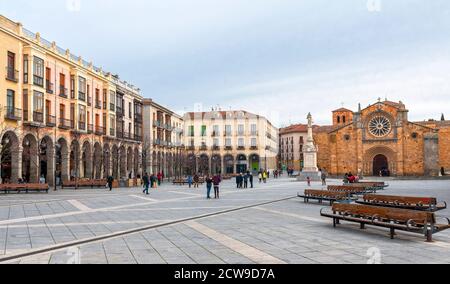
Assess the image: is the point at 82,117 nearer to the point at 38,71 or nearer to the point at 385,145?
the point at 38,71

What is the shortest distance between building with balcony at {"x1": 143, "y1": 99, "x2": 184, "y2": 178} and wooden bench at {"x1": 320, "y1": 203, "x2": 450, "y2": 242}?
4481 cm

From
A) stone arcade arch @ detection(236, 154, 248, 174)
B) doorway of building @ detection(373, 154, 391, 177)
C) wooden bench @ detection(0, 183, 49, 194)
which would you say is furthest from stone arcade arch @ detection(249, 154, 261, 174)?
wooden bench @ detection(0, 183, 49, 194)

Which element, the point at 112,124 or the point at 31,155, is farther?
the point at 112,124

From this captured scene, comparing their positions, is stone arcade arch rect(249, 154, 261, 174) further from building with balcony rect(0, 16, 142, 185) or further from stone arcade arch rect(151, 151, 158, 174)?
building with balcony rect(0, 16, 142, 185)

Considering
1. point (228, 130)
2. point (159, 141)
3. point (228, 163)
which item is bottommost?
point (228, 163)

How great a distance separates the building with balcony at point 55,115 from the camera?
1258 inches

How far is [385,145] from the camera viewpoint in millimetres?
62281

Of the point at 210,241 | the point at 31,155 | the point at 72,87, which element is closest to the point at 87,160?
the point at 72,87

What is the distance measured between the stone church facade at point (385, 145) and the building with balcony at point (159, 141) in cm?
2398

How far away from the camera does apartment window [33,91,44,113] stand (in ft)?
112

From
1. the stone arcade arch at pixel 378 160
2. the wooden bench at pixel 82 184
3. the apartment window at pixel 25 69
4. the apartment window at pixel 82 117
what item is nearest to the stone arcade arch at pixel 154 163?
the apartment window at pixel 82 117

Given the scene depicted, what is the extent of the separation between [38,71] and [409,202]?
31.2 m

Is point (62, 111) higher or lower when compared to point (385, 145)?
higher
